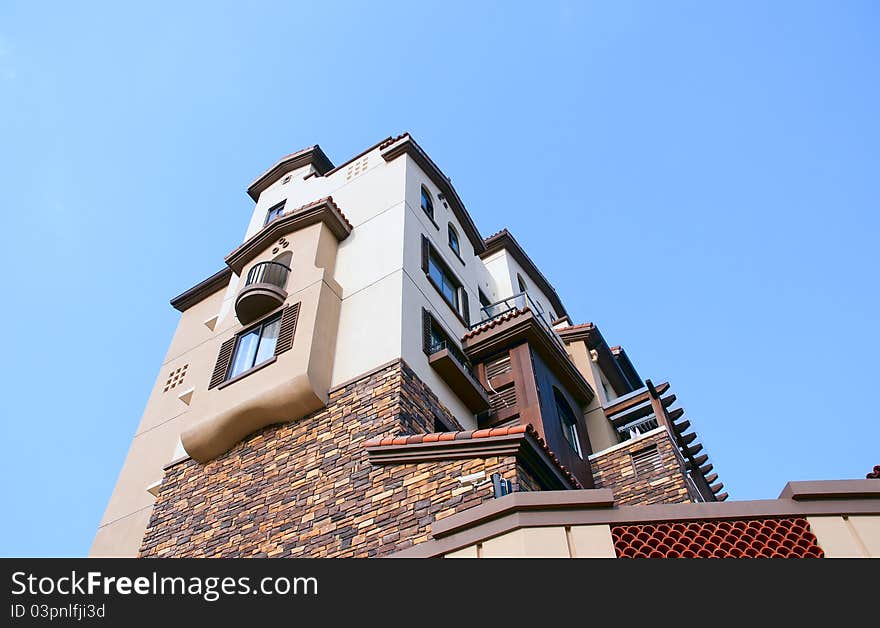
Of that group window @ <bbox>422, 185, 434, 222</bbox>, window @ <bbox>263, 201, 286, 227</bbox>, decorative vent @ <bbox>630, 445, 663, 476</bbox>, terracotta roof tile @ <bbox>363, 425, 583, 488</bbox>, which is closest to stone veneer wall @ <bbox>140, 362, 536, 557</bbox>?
terracotta roof tile @ <bbox>363, 425, 583, 488</bbox>

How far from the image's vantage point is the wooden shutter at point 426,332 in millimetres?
12359

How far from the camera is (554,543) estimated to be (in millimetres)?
5492

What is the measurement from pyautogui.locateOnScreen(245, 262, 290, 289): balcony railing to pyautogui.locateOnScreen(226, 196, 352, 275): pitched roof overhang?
3.78 ft

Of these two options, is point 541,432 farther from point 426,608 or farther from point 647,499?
point 426,608

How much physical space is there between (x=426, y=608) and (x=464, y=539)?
1.39 metres

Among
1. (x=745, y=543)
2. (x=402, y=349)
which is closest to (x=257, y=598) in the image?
(x=745, y=543)

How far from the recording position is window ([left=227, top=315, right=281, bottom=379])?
12.3 m

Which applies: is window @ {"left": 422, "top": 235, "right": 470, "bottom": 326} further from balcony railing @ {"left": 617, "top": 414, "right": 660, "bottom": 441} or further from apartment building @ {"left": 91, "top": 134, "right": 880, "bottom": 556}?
balcony railing @ {"left": 617, "top": 414, "right": 660, "bottom": 441}

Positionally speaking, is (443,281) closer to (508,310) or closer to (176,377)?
(508,310)

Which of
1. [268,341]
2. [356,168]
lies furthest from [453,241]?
[268,341]

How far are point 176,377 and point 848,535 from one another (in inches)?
553

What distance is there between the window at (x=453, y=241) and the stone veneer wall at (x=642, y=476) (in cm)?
631

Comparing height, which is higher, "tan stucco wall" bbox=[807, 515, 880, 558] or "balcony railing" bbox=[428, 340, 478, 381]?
"balcony railing" bbox=[428, 340, 478, 381]

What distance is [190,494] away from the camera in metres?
11.4
